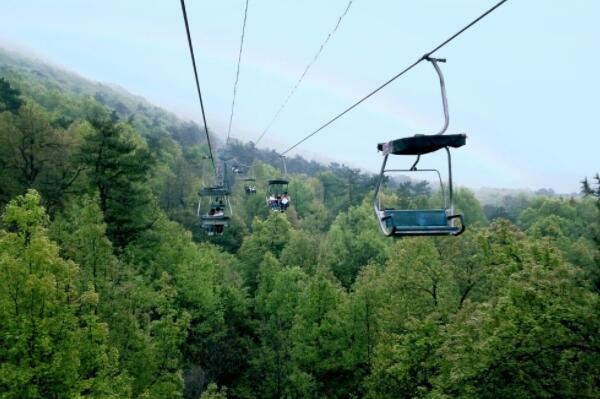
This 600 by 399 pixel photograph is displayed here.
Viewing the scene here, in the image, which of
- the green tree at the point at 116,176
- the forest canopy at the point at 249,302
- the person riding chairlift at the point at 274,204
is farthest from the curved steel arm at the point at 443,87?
the green tree at the point at 116,176

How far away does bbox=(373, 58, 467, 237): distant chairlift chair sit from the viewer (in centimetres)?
824

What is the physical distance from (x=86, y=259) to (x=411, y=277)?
17.1 m

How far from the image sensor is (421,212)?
32.5 feet

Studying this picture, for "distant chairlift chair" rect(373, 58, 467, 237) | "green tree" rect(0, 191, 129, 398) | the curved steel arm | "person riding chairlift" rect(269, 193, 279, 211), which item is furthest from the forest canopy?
the curved steel arm

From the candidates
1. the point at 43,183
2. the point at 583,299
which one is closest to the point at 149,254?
the point at 43,183

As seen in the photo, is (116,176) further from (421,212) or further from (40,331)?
(421,212)

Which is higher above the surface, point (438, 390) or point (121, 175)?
point (121, 175)

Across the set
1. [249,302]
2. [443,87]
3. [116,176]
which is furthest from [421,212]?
[249,302]

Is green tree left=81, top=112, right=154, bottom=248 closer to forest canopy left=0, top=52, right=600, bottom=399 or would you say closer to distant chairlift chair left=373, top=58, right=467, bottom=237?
forest canopy left=0, top=52, right=600, bottom=399

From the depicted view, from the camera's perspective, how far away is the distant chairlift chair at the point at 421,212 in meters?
8.24

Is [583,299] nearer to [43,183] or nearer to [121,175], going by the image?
[121,175]

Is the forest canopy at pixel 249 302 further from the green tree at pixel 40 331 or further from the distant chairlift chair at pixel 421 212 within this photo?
the distant chairlift chair at pixel 421 212

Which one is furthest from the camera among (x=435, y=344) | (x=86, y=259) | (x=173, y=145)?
(x=173, y=145)

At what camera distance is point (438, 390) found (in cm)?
1833
